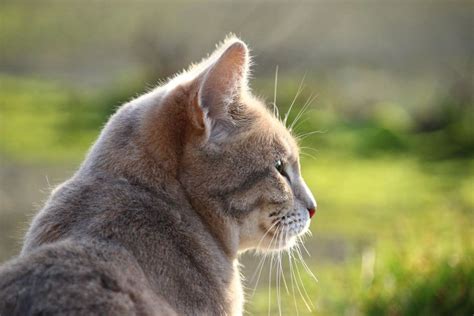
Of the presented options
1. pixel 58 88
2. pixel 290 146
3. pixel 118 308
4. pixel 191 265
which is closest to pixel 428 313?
pixel 290 146

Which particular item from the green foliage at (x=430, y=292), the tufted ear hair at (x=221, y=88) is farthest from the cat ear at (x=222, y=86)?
the green foliage at (x=430, y=292)

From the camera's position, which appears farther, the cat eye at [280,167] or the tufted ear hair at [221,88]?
the cat eye at [280,167]

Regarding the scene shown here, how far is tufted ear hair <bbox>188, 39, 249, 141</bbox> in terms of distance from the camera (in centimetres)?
246

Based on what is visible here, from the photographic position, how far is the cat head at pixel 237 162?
248 centimetres

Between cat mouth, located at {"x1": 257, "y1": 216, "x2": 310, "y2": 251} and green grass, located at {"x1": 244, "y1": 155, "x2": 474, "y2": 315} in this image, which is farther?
green grass, located at {"x1": 244, "y1": 155, "x2": 474, "y2": 315}

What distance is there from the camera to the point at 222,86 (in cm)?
251

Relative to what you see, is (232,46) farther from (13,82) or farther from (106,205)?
(13,82)

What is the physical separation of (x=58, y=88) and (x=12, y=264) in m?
6.74

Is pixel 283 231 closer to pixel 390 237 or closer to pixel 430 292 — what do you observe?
pixel 430 292

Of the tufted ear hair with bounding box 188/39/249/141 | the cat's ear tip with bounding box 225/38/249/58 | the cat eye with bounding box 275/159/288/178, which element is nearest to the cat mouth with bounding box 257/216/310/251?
the cat eye with bounding box 275/159/288/178

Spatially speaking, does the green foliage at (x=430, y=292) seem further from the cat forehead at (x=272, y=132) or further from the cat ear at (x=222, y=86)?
the cat ear at (x=222, y=86)

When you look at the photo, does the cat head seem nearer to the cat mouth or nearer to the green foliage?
the cat mouth

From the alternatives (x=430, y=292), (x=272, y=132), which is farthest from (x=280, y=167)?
(x=430, y=292)

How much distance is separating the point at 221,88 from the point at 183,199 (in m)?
0.33
